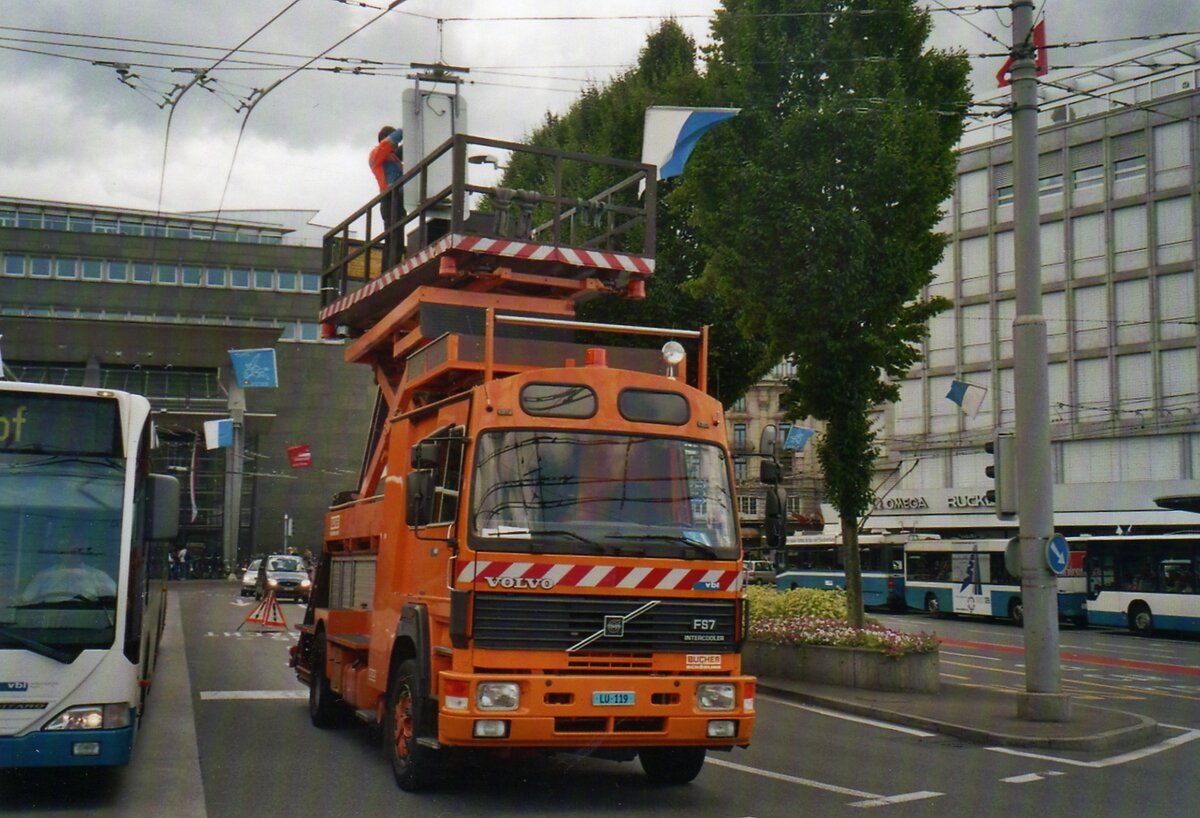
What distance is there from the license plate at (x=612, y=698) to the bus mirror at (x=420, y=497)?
164 cm

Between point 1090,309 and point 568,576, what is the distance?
4513cm

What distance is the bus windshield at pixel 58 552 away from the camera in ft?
26.2

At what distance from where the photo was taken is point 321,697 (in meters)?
12.3

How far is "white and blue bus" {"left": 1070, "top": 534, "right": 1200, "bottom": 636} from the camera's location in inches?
1244

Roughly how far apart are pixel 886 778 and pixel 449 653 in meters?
3.91

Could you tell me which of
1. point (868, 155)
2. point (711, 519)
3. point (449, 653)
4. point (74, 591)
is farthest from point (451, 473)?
point (868, 155)

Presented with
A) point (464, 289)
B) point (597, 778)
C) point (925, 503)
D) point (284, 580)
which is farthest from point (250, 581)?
point (597, 778)

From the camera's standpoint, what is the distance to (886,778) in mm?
10109

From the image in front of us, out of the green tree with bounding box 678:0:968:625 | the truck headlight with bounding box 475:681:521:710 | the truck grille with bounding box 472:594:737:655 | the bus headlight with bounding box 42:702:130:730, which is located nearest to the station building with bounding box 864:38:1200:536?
the green tree with bounding box 678:0:968:625

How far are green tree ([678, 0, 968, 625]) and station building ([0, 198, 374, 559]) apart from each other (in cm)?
4549

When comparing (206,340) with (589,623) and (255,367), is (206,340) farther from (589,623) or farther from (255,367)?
(589,623)

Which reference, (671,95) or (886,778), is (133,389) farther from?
(886,778)

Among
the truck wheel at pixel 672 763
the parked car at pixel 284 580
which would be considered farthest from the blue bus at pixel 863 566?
the truck wheel at pixel 672 763

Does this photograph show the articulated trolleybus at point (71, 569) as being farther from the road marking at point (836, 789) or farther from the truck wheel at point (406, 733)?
the road marking at point (836, 789)
